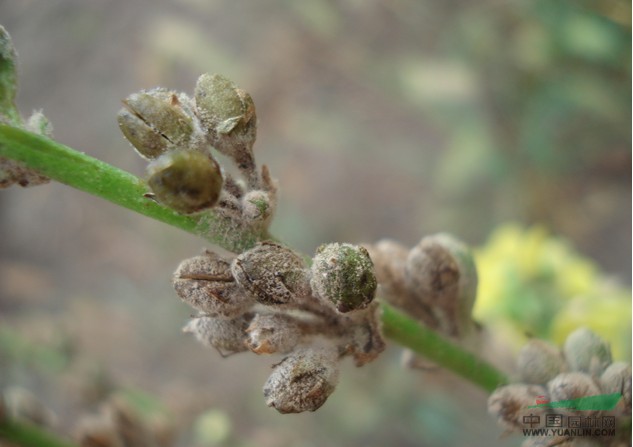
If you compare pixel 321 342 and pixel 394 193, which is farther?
pixel 394 193

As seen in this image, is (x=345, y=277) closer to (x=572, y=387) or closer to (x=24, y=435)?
(x=572, y=387)

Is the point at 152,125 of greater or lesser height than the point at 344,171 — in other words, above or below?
below

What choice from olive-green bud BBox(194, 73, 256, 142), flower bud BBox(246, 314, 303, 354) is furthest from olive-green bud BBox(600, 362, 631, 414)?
olive-green bud BBox(194, 73, 256, 142)

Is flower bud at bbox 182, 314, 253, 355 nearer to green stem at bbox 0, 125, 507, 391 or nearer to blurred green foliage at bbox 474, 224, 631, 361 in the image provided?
green stem at bbox 0, 125, 507, 391

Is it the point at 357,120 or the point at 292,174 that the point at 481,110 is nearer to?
the point at 357,120

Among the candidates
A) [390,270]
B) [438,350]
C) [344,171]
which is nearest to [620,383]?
[438,350]

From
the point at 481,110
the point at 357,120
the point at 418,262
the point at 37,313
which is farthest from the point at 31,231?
the point at 418,262
